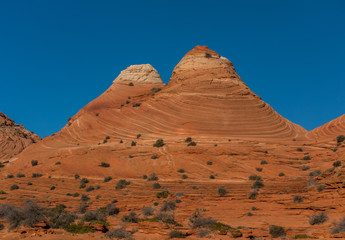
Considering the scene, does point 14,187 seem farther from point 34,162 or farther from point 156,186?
point 156,186

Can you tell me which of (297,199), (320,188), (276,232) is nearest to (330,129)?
(320,188)

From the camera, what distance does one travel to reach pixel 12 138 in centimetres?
6794

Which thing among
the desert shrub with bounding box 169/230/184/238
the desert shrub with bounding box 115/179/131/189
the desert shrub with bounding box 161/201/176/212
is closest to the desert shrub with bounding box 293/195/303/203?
the desert shrub with bounding box 161/201/176/212

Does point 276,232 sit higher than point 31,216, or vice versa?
point 31,216

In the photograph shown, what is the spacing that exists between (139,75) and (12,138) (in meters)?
28.2

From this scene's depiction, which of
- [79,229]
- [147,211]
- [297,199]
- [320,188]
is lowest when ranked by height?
[79,229]

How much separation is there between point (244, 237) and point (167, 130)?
106 ft

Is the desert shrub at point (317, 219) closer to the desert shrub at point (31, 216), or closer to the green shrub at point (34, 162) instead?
the desert shrub at point (31, 216)

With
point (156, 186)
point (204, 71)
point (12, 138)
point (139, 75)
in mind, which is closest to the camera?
point (156, 186)

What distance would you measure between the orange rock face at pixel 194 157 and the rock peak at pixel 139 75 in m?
0.19

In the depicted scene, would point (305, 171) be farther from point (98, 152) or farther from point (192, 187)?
point (98, 152)

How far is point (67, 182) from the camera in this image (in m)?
29.9

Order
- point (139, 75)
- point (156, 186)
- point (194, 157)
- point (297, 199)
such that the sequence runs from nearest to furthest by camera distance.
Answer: point (297, 199), point (156, 186), point (194, 157), point (139, 75)

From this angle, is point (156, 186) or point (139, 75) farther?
point (139, 75)
